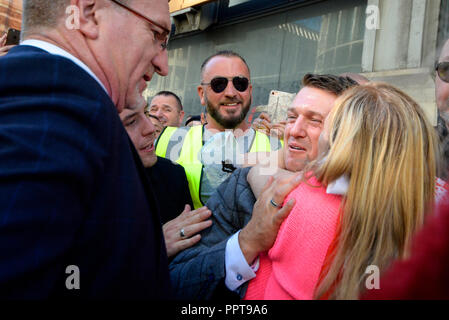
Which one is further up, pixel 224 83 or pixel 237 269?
pixel 224 83

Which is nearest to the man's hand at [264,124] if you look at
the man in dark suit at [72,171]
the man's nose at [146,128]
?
the man's nose at [146,128]

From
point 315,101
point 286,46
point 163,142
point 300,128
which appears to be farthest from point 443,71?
point 286,46

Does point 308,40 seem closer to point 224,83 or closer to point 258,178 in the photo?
point 224,83

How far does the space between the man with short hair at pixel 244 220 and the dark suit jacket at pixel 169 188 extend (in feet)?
1.56

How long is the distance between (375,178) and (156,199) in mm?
647

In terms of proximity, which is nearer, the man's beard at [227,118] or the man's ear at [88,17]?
the man's ear at [88,17]

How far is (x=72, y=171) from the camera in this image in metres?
0.65

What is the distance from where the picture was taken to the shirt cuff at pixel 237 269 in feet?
4.00

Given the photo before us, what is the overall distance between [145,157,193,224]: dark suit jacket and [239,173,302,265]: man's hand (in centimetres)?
83

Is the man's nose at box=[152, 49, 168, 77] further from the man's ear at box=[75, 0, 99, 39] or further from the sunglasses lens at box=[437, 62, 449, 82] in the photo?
the sunglasses lens at box=[437, 62, 449, 82]

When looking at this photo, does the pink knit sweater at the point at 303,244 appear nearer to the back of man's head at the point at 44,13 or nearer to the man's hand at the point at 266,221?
the man's hand at the point at 266,221
